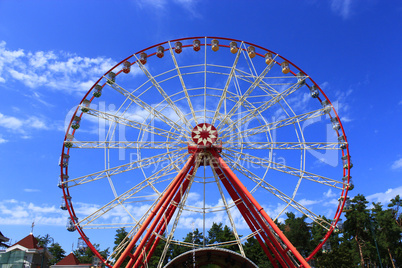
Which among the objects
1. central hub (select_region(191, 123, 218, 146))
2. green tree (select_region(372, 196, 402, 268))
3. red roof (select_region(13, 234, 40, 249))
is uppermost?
central hub (select_region(191, 123, 218, 146))

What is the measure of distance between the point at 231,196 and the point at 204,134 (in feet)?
14.3

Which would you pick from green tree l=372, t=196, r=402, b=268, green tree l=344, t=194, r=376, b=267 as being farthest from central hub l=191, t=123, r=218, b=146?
green tree l=372, t=196, r=402, b=268

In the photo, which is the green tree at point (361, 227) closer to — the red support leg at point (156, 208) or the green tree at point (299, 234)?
the green tree at point (299, 234)

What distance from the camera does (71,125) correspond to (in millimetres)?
21750

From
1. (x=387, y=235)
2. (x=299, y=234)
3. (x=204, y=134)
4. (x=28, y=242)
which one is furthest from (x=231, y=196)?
(x=299, y=234)

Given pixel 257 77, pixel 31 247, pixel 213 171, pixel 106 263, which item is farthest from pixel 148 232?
pixel 31 247

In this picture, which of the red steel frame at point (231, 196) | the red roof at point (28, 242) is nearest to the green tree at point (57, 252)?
the red roof at point (28, 242)

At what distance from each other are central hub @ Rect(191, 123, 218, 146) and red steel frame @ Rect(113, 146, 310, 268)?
16.1 inches

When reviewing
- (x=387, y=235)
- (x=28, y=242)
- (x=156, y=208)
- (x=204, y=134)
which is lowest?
(x=387, y=235)

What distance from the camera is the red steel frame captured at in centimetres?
1797

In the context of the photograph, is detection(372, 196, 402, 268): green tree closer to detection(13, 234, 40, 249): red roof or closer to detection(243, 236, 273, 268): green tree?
detection(243, 236, 273, 268): green tree

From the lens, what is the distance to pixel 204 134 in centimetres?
2119

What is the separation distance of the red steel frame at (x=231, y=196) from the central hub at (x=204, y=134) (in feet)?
1.34

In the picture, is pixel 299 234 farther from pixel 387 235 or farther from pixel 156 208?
pixel 156 208
